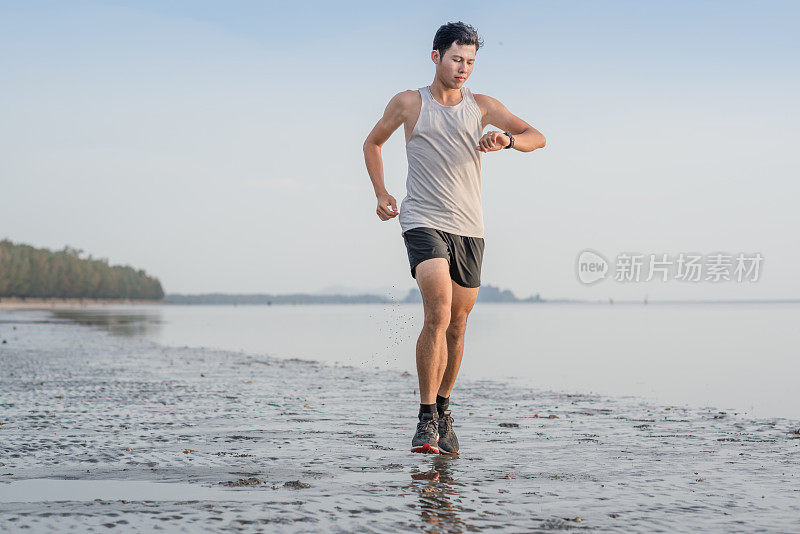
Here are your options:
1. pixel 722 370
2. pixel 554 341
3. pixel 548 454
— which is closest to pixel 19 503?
pixel 548 454

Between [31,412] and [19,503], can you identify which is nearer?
[19,503]

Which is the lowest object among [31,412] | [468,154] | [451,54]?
[31,412]

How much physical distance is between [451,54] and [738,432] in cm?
348

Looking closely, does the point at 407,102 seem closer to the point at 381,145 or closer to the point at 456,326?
the point at 381,145

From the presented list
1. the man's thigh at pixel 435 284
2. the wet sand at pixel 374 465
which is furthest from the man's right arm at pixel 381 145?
the wet sand at pixel 374 465

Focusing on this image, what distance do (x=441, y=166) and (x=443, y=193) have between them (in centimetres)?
17

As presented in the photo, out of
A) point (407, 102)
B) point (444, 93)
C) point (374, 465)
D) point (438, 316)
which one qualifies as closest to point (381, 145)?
point (407, 102)

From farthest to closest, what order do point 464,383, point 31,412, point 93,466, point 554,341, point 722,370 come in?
point 554,341
point 722,370
point 464,383
point 31,412
point 93,466

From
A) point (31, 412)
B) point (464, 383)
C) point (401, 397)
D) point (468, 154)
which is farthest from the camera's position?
point (464, 383)

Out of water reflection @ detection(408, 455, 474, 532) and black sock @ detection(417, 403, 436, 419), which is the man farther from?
water reflection @ detection(408, 455, 474, 532)

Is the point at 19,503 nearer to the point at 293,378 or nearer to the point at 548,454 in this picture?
the point at 548,454

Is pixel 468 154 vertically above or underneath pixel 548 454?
above

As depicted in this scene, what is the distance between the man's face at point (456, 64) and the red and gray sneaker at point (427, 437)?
212 centimetres

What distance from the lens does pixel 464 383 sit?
10.4 m
